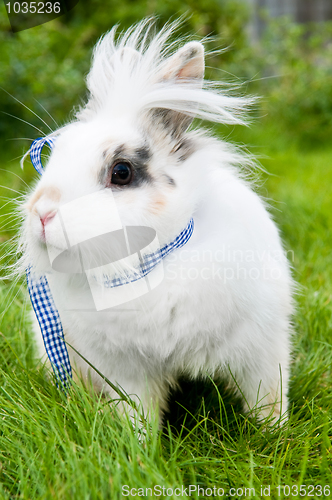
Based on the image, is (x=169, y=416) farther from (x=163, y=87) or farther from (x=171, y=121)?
(x=163, y=87)

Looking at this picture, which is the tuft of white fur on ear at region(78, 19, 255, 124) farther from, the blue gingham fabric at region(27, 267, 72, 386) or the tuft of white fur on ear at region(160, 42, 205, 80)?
the blue gingham fabric at region(27, 267, 72, 386)

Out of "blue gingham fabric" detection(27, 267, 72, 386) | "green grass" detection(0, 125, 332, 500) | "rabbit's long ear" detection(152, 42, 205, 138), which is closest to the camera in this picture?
"green grass" detection(0, 125, 332, 500)

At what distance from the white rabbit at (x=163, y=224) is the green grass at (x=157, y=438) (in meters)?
0.18

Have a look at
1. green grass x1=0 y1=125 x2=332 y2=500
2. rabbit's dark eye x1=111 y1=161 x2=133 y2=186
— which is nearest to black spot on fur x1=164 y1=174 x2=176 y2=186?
rabbit's dark eye x1=111 y1=161 x2=133 y2=186

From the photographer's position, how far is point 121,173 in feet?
4.28

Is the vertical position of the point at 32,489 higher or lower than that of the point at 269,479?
higher

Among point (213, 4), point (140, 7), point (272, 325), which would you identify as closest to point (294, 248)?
point (272, 325)

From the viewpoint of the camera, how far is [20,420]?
1477 mm

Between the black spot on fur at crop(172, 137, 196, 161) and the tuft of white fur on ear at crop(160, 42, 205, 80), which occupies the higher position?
the tuft of white fur on ear at crop(160, 42, 205, 80)

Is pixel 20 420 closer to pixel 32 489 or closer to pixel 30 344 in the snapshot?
pixel 32 489

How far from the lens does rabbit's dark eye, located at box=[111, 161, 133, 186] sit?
1301 mm

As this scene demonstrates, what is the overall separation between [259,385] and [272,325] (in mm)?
222

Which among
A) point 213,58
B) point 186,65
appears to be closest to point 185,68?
point 186,65

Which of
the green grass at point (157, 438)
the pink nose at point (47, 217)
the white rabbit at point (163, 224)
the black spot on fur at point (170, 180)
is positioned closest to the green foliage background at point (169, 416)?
the green grass at point (157, 438)
